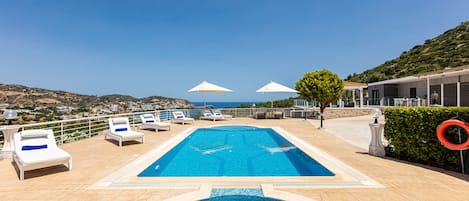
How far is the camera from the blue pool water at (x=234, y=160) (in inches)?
199

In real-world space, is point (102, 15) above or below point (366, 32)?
below

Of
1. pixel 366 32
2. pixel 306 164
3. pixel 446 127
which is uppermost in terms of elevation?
pixel 366 32

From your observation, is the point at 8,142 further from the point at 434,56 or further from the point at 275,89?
the point at 434,56

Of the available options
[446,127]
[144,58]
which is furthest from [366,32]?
[446,127]

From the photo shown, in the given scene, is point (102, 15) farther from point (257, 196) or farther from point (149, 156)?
point (257, 196)

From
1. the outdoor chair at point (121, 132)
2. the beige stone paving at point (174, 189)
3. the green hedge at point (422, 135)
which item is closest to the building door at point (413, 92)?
the green hedge at point (422, 135)

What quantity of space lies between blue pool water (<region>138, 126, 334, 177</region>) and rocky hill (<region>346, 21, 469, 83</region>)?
3305cm

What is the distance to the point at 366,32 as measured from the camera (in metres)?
28.4

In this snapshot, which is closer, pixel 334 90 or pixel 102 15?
pixel 334 90

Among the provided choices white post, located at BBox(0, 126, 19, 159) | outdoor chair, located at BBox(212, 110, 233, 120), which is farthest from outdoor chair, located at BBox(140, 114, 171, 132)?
white post, located at BBox(0, 126, 19, 159)

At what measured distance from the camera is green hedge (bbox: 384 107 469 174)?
4.71 metres

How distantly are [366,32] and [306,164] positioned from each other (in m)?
28.4

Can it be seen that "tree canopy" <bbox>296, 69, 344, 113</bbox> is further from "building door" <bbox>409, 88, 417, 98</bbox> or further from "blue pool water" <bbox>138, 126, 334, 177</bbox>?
"building door" <bbox>409, 88, 417, 98</bbox>

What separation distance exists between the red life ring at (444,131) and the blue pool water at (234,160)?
87.5 inches
